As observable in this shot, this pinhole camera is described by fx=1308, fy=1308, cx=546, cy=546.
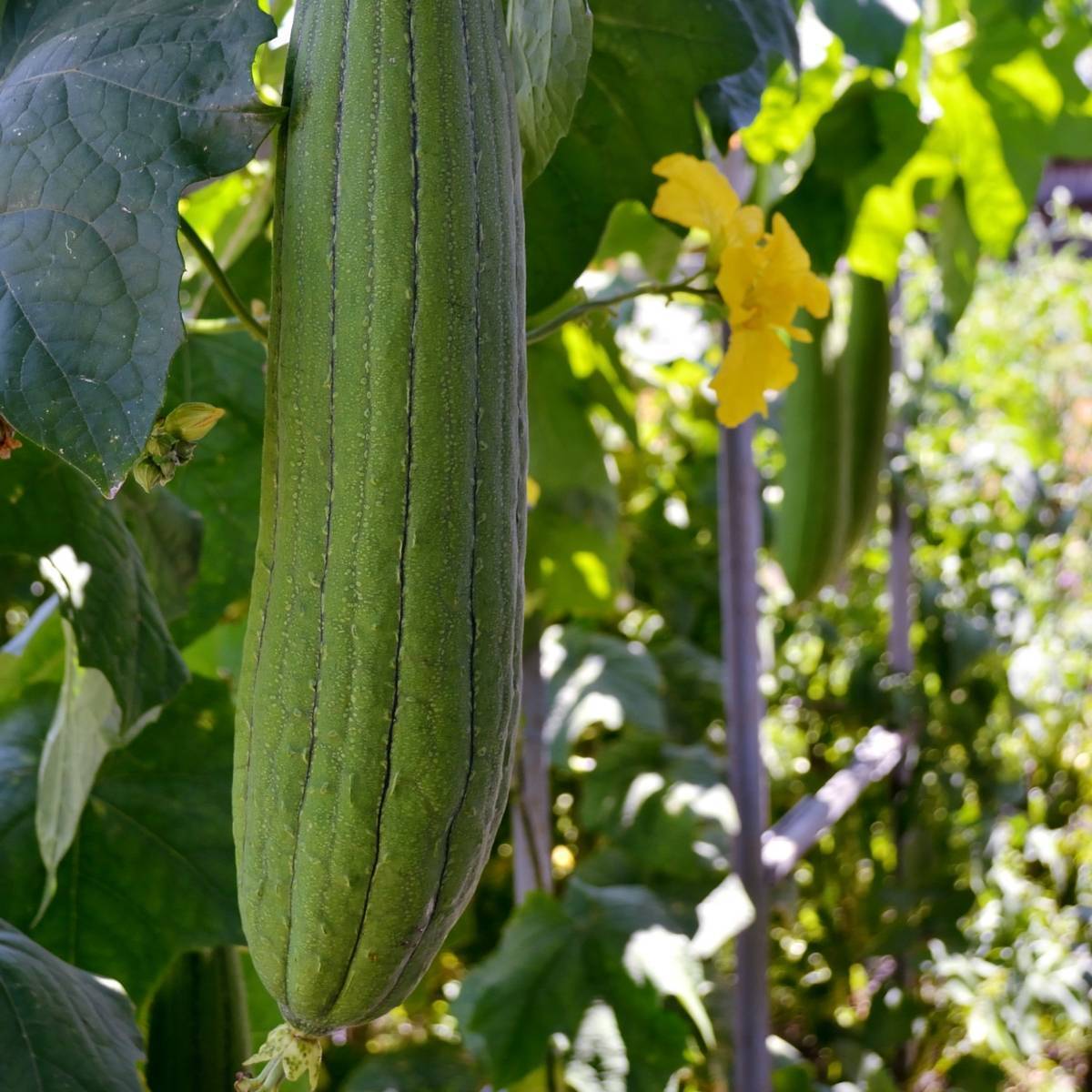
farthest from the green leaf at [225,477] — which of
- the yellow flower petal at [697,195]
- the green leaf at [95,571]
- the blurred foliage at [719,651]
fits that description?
the yellow flower petal at [697,195]

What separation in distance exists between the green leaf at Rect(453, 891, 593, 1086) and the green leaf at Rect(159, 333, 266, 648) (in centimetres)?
37

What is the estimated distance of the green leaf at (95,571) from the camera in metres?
0.42

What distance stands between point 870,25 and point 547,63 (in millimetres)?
418

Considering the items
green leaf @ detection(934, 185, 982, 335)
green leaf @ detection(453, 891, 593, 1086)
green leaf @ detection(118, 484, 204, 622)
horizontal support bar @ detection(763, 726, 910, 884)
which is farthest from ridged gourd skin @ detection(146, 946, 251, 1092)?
green leaf @ detection(934, 185, 982, 335)

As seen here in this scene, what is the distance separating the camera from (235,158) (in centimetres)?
30

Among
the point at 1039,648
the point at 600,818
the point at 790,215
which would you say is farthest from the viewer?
the point at 1039,648

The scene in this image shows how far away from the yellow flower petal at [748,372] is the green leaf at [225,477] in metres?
0.25

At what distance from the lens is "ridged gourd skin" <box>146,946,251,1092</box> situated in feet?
1.61

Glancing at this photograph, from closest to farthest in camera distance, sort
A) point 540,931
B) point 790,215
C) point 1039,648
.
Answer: point 790,215 → point 540,931 → point 1039,648

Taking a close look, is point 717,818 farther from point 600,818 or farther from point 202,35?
point 202,35

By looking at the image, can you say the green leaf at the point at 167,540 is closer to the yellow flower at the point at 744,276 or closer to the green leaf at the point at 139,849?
the green leaf at the point at 139,849

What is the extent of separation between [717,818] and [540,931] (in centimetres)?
23

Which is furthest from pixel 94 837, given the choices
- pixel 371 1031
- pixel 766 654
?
pixel 766 654

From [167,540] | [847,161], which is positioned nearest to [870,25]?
[847,161]
